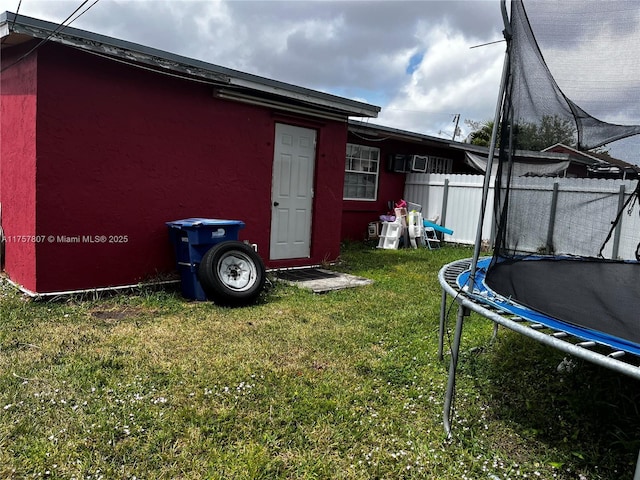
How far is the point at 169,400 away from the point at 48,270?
2.66 m

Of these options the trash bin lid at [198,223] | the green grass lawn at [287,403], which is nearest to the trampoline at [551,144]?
the green grass lawn at [287,403]

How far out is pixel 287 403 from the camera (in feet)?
9.18

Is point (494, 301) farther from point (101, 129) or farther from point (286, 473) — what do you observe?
point (101, 129)

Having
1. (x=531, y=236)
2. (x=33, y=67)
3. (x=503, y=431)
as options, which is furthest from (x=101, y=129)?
(x=503, y=431)

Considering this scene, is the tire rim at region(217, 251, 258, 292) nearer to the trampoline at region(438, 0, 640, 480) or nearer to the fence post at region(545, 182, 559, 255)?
the trampoline at region(438, 0, 640, 480)

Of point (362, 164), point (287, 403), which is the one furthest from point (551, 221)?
point (362, 164)

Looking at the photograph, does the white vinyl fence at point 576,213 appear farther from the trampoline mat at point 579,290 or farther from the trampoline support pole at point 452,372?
the trampoline support pole at point 452,372

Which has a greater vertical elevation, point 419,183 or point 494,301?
point 419,183

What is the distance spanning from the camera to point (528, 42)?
8.27 feet

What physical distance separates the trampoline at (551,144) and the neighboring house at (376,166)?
21.7 feet

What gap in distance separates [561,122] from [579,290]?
4.23 ft

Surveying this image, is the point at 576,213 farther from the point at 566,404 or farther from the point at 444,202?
the point at 444,202

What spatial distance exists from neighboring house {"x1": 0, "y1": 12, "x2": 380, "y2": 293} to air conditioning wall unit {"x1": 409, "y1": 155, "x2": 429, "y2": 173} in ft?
16.4

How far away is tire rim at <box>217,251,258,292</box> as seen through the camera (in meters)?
5.03
